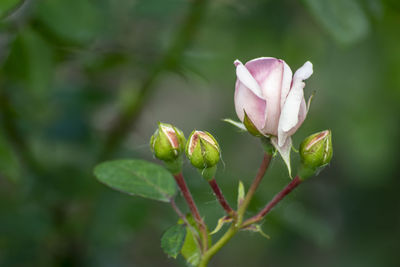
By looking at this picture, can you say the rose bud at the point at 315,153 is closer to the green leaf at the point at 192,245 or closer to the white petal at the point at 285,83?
the white petal at the point at 285,83

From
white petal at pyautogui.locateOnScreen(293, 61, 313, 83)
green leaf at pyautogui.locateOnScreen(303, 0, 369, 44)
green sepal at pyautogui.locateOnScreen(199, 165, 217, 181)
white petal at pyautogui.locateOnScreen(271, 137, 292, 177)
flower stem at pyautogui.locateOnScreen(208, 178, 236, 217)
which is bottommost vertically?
flower stem at pyautogui.locateOnScreen(208, 178, 236, 217)

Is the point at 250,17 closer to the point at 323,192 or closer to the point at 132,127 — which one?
the point at 132,127

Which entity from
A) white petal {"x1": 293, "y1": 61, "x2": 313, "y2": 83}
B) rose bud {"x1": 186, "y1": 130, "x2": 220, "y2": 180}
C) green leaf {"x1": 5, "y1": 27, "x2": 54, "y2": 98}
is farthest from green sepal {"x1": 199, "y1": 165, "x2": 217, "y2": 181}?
green leaf {"x1": 5, "y1": 27, "x2": 54, "y2": 98}

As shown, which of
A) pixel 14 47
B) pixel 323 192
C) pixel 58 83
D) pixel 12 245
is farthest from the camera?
pixel 323 192

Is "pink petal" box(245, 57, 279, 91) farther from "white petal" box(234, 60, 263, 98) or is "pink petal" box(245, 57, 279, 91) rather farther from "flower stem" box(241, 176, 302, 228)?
"flower stem" box(241, 176, 302, 228)

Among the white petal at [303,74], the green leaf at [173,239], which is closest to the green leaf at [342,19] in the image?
the white petal at [303,74]

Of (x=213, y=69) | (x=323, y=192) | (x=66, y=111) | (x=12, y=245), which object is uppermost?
(x=213, y=69)

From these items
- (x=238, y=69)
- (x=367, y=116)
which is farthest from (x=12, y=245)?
(x=367, y=116)
